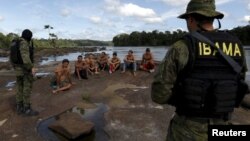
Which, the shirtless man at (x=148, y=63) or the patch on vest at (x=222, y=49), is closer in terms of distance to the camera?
the patch on vest at (x=222, y=49)

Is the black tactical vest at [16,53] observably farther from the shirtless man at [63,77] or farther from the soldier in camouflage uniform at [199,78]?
the soldier in camouflage uniform at [199,78]

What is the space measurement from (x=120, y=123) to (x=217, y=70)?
16.0 ft

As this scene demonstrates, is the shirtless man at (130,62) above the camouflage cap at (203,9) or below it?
below

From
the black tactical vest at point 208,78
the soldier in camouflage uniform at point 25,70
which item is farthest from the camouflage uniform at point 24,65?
the black tactical vest at point 208,78

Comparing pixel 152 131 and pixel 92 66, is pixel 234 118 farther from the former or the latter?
pixel 92 66

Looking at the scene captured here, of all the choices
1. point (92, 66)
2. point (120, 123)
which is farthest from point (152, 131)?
point (92, 66)

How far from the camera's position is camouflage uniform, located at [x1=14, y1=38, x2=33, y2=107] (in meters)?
7.35

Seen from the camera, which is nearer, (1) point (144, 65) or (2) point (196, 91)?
(2) point (196, 91)

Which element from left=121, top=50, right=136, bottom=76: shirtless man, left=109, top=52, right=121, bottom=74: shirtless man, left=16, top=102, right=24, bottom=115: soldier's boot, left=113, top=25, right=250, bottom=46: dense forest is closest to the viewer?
left=16, top=102, right=24, bottom=115: soldier's boot

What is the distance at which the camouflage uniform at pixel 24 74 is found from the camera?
7.35 m

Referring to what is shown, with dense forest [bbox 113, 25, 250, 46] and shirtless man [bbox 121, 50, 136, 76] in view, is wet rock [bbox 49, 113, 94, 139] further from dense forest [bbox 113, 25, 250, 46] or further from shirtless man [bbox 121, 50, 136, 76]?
dense forest [bbox 113, 25, 250, 46]

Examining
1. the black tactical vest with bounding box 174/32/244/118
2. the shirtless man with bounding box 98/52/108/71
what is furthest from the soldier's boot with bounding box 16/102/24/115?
the shirtless man with bounding box 98/52/108/71

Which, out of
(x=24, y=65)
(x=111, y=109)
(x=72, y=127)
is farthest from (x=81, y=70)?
(x=72, y=127)

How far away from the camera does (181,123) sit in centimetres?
286
